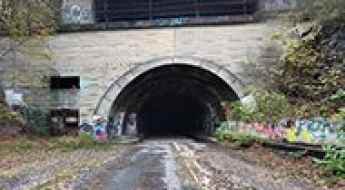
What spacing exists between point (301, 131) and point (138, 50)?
31.2ft

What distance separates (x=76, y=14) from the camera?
26.8 metres

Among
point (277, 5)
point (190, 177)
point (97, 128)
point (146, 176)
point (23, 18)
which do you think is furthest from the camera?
point (97, 128)

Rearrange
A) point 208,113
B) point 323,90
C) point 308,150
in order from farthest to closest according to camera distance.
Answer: point 208,113
point 323,90
point 308,150

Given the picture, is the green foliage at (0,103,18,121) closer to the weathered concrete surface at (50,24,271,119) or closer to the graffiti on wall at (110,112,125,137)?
the weathered concrete surface at (50,24,271,119)

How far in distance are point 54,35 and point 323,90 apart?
39.8ft

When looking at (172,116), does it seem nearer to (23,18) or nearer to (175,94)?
(175,94)

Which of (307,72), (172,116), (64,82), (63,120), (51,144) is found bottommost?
(51,144)

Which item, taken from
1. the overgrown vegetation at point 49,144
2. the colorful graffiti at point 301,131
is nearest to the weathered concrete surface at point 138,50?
the overgrown vegetation at point 49,144

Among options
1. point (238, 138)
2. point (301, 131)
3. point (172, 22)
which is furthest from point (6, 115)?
point (301, 131)

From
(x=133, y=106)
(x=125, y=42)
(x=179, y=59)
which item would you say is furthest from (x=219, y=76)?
(x=133, y=106)

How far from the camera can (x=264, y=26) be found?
83.9ft

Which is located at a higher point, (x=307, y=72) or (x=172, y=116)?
(x=307, y=72)

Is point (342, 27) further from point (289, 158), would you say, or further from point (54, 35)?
point (54, 35)

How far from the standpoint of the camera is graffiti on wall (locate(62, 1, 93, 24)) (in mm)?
26703
